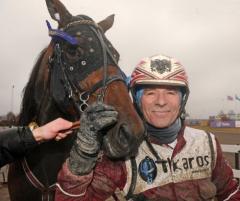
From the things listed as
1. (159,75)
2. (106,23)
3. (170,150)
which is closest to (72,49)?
(106,23)

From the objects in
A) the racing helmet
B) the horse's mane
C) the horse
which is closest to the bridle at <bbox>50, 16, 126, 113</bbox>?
the horse

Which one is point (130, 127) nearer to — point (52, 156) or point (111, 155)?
point (111, 155)

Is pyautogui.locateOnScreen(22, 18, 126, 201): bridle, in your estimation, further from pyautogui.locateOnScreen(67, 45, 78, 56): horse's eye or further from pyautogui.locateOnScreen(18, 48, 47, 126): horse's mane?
pyautogui.locateOnScreen(18, 48, 47, 126): horse's mane

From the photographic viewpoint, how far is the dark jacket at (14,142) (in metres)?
2.32

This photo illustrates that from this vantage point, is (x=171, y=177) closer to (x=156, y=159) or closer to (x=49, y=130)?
(x=156, y=159)

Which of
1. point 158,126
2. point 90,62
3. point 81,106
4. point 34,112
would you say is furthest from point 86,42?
point 158,126

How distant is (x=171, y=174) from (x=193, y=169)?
16 centimetres

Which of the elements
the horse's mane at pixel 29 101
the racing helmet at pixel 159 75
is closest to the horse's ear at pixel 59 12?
the horse's mane at pixel 29 101

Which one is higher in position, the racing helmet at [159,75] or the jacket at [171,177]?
the racing helmet at [159,75]

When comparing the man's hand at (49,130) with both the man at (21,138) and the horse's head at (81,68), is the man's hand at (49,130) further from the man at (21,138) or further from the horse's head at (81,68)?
the horse's head at (81,68)

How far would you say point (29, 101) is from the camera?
3.79 m

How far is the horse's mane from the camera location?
3.76 m

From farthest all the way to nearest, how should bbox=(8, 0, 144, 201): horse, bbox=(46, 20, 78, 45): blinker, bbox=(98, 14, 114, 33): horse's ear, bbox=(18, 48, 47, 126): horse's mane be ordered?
bbox=(98, 14, 114, 33): horse's ear < bbox=(18, 48, 47, 126): horse's mane < bbox=(46, 20, 78, 45): blinker < bbox=(8, 0, 144, 201): horse

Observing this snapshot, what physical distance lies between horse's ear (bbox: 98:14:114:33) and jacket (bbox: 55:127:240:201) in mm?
2009
